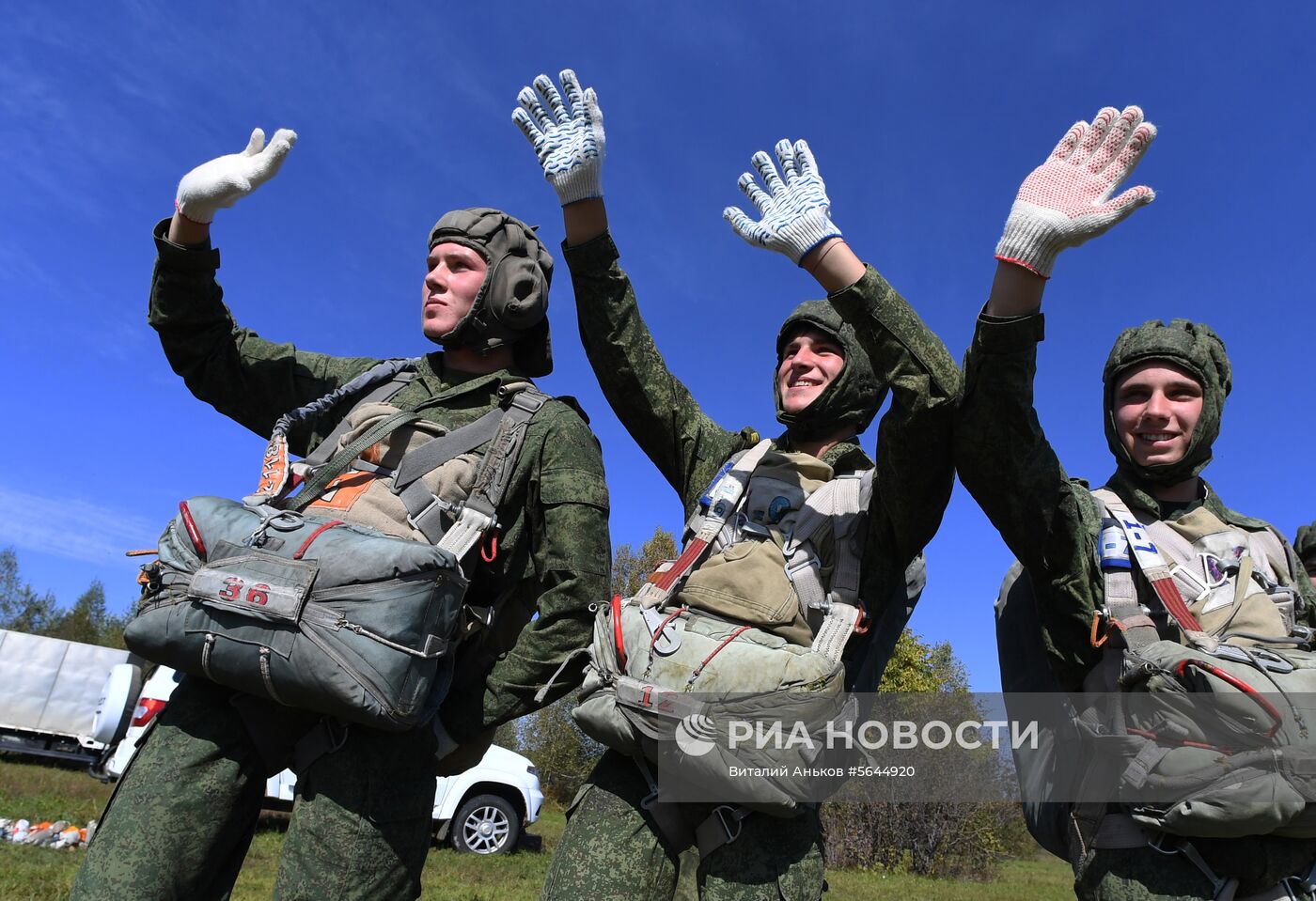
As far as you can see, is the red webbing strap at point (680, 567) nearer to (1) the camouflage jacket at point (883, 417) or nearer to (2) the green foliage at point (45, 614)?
(1) the camouflage jacket at point (883, 417)

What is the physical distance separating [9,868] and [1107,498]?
811 cm

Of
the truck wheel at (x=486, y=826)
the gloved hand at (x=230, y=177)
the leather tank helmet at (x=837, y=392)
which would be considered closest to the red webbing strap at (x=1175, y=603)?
the leather tank helmet at (x=837, y=392)

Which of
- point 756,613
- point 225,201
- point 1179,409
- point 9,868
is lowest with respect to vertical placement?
point 9,868

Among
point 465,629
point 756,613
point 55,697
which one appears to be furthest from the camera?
point 55,697

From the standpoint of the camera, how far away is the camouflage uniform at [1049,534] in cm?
241

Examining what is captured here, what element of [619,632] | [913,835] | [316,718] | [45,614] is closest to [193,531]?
[316,718]

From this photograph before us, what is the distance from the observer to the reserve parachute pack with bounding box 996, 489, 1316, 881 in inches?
Answer: 92.3

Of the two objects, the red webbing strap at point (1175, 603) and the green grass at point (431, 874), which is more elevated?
the red webbing strap at point (1175, 603)

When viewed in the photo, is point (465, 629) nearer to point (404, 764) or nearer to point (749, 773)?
point (404, 764)

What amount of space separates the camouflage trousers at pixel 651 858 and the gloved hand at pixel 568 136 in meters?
1.99

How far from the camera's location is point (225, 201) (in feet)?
11.3

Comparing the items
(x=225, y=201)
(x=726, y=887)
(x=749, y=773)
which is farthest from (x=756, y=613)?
(x=225, y=201)

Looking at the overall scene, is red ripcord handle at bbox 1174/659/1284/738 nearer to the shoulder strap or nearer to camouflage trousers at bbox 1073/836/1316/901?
camouflage trousers at bbox 1073/836/1316/901

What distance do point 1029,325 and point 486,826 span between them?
35.5 feet
